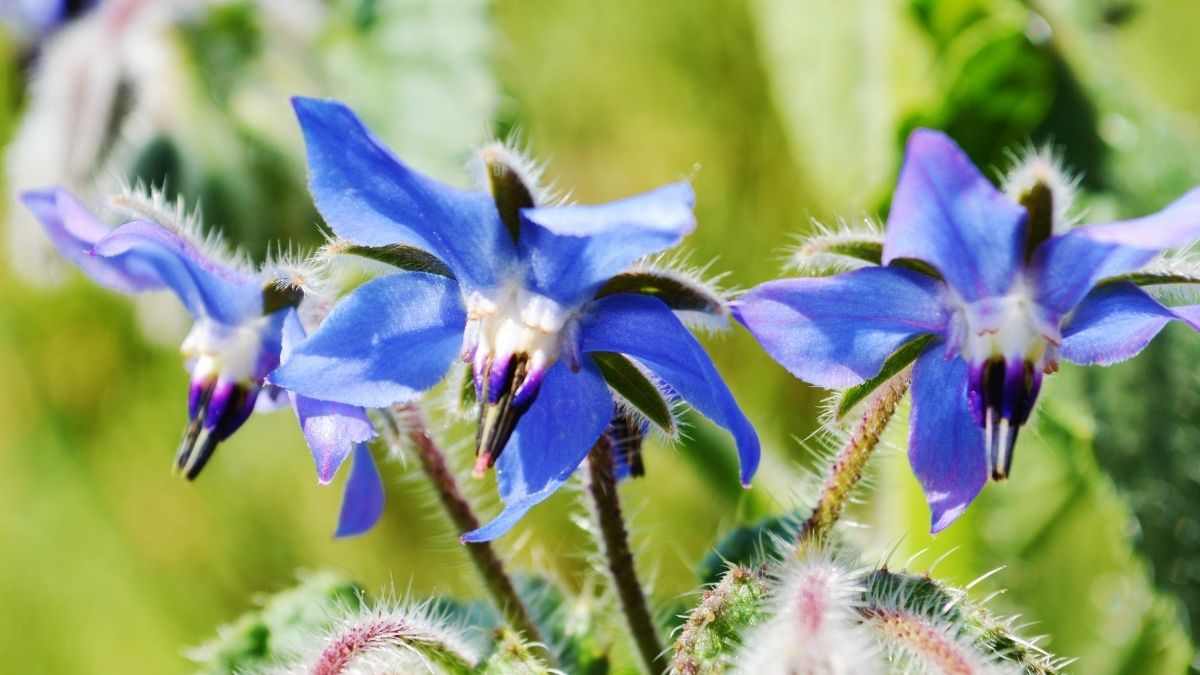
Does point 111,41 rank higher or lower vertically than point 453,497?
higher

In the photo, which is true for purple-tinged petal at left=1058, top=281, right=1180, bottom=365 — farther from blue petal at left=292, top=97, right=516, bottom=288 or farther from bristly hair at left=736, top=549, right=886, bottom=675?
blue petal at left=292, top=97, right=516, bottom=288

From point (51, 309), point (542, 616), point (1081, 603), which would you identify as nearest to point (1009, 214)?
point (542, 616)

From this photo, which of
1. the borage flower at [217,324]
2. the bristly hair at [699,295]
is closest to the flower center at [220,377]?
the borage flower at [217,324]

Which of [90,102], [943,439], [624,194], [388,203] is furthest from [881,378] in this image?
[624,194]

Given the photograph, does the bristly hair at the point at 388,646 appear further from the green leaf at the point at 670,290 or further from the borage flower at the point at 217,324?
the green leaf at the point at 670,290

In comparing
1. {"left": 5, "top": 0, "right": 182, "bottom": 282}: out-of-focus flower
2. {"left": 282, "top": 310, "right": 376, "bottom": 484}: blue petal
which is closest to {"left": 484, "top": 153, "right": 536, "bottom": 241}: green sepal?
{"left": 282, "top": 310, "right": 376, "bottom": 484}: blue petal

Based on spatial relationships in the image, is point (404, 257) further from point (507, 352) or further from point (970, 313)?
point (970, 313)

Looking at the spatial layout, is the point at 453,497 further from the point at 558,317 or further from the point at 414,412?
the point at 558,317
